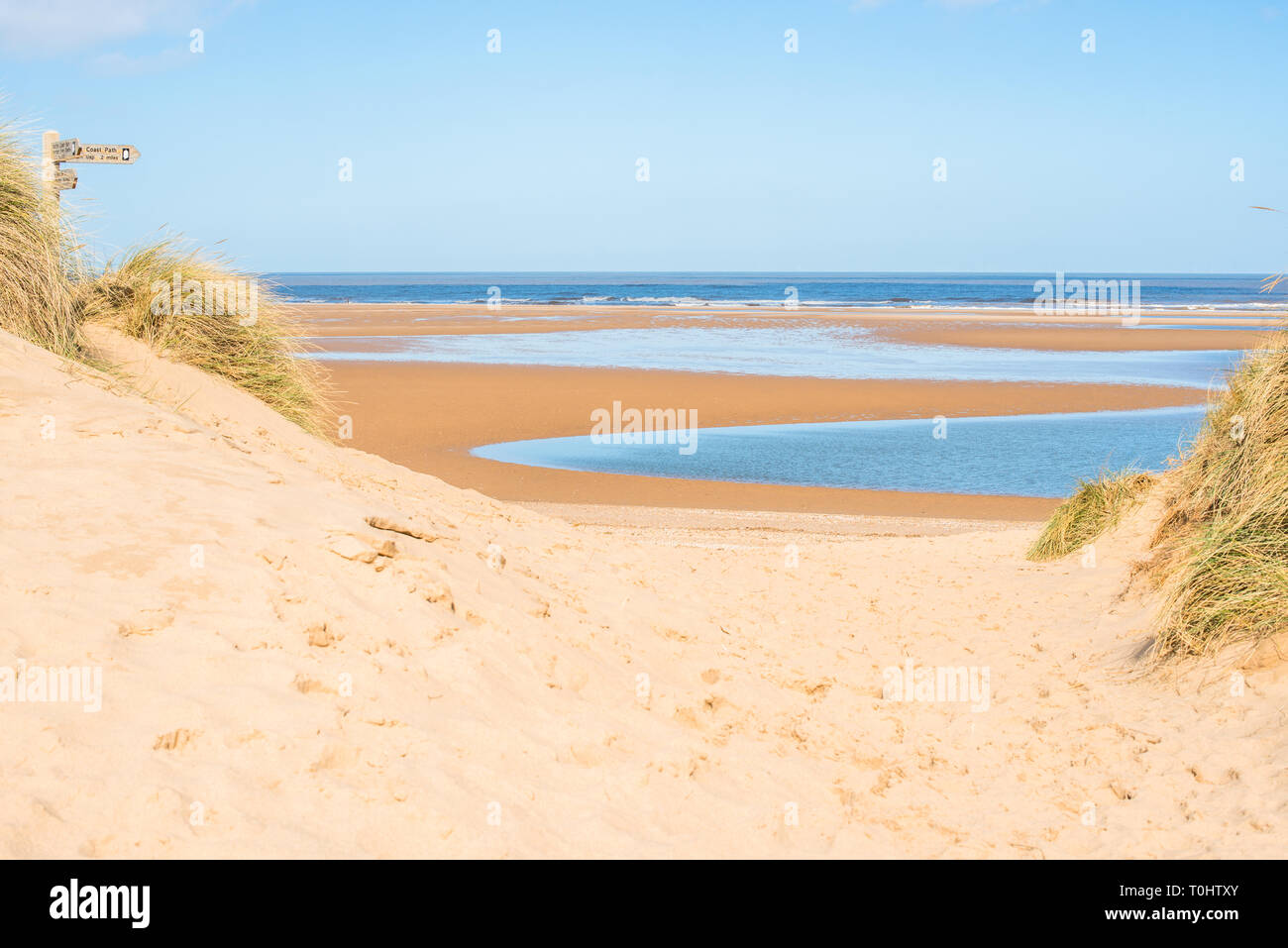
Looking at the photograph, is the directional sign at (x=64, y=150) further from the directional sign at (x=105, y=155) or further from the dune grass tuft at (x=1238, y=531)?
the dune grass tuft at (x=1238, y=531)

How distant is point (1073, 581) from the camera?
7789 mm

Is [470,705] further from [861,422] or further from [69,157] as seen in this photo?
[861,422]

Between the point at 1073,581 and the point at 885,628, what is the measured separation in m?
1.84

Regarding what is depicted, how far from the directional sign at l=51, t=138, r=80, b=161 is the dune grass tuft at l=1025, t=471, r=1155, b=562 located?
9925 millimetres

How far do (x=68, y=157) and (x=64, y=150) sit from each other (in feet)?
0.34

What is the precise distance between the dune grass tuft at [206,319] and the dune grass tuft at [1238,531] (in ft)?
24.5

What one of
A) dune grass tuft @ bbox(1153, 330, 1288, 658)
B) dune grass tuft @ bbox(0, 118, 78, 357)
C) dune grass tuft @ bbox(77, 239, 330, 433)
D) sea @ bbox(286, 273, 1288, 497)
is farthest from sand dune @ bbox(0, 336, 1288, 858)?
sea @ bbox(286, 273, 1288, 497)

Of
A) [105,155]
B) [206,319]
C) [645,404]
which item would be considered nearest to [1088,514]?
[206,319]

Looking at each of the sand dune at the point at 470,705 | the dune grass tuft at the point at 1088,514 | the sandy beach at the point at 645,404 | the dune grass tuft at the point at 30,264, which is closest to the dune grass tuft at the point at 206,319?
the dune grass tuft at the point at 30,264

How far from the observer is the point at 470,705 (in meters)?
4.17

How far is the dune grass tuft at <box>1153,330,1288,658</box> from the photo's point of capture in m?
5.40

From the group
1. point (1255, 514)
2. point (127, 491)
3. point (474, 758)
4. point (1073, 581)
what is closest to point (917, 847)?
point (474, 758)

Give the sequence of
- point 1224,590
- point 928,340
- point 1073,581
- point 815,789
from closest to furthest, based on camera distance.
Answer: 1. point 815,789
2. point 1224,590
3. point 1073,581
4. point 928,340
